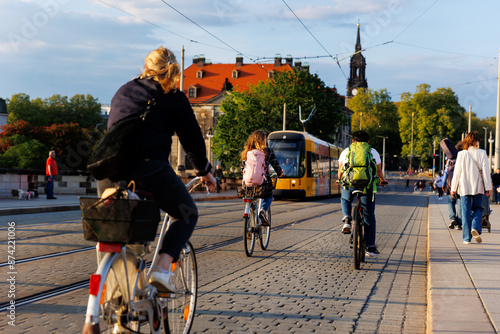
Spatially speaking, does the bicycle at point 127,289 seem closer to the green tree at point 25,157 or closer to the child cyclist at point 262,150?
the child cyclist at point 262,150

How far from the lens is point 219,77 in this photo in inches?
3568

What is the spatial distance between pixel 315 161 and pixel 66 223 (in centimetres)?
1861

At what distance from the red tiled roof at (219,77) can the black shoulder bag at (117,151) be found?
272ft

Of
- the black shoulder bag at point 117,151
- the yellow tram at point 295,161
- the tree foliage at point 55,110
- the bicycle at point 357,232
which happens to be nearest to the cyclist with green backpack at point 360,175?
the bicycle at point 357,232

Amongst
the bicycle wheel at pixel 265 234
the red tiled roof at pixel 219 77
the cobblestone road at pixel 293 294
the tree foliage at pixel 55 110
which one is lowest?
the cobblestone road at pixel 293 294

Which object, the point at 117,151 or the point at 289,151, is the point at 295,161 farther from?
the point at 117,151

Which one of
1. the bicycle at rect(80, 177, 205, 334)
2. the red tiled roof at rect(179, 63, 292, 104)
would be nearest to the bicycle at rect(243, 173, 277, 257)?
the bicycle at rect(80, 177, 205, 334)

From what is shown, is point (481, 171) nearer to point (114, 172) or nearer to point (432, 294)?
point (432, 294)

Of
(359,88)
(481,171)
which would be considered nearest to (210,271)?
(481,171)

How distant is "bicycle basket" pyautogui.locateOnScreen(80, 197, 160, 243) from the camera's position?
318 cm

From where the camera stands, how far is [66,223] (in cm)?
1368

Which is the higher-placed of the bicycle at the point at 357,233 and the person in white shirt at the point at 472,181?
the person in white shirt at the point at 472,181

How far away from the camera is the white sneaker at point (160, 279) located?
356 centimetres

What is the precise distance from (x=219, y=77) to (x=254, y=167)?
8289 centimetres
